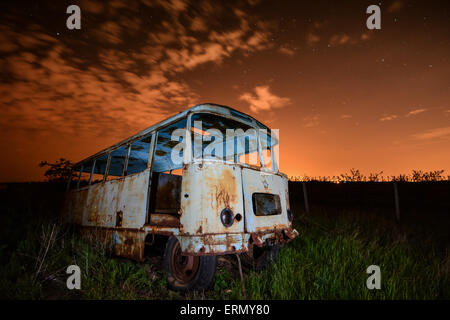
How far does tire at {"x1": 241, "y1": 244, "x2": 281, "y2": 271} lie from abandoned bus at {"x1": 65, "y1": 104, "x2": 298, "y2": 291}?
0.05 ft

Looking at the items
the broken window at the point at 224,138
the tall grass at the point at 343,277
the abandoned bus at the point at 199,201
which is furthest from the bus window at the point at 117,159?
the tall grass at the point at 343,277

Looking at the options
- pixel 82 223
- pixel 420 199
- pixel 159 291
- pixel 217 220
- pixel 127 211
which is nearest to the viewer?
pixel 217 220

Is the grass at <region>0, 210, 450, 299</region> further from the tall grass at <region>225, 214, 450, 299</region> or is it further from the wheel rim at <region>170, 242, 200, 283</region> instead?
the wheel rim at <region>170, 242, 200, 283</region>

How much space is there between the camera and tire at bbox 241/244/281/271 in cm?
347

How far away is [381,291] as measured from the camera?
250 cm

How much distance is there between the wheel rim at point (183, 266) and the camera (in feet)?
8.99

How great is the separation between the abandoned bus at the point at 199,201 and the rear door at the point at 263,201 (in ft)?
0.04

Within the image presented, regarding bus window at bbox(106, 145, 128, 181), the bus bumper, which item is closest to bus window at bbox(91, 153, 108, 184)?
bus window at bbox(106, 145, 128, 181)

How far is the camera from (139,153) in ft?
16.2

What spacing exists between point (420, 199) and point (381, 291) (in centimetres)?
1325

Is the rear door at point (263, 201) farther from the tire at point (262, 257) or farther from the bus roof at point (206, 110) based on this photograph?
the bus roof at point (206, 110)

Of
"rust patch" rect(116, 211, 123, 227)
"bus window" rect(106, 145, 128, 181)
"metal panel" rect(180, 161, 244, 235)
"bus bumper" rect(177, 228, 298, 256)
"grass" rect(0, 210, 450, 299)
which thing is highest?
"bus window" rect(106, 145, 128, 181)
